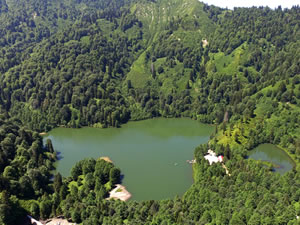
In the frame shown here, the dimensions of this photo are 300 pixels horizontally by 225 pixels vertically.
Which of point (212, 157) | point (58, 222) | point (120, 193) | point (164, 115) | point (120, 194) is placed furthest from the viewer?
point (164, 115)

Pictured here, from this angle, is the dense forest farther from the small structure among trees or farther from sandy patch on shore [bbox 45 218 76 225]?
the small structure among trees

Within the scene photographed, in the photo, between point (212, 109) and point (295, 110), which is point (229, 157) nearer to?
point (295, 110)

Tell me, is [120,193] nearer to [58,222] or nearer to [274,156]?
[58,222]

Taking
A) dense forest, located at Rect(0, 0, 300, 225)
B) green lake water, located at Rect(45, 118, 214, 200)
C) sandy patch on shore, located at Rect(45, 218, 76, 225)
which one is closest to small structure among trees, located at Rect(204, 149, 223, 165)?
dense forest, located at Rect(0, 0, 300, 225)

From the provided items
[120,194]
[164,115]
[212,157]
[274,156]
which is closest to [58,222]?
[120,194]

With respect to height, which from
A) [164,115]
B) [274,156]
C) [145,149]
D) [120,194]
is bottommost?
[120,194]

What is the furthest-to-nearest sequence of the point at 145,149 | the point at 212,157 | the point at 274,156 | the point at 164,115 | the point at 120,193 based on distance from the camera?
the point at 164,115
the point at 145,149
the point at 274,156
the point at 212,157
the point at 120,193
